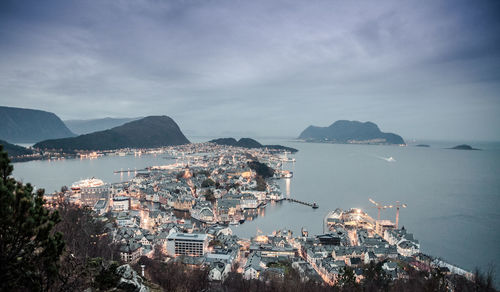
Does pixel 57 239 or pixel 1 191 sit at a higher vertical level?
pixel 1 191

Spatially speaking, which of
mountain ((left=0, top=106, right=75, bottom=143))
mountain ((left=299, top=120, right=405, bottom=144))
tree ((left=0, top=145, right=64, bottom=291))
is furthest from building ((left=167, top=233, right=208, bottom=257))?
mountain ((left=299, top=120, right=405, bottom=144))

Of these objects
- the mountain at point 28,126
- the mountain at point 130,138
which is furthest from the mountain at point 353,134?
the mountain at point 28,126

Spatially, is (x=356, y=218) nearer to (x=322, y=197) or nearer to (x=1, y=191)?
(x=322, y=197)

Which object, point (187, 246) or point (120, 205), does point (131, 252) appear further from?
point (120, 205)

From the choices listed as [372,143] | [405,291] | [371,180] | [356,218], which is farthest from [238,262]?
[372,143]

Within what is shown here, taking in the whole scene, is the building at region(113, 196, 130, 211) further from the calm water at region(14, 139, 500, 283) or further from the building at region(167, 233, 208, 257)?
the building at region(167, 233, 208, 257)

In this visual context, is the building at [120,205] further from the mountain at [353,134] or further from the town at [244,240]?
the mountain at [353,134]
